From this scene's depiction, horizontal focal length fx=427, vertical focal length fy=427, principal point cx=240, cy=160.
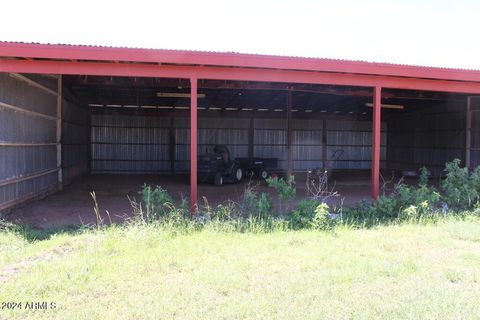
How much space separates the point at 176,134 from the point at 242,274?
13986mm

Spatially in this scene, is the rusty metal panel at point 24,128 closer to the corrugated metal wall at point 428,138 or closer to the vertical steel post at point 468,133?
the vertical steel post at point 468,133

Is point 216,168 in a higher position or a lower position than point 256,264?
higher

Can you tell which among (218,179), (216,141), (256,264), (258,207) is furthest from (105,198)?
(216,141)

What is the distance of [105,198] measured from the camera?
10.2 m

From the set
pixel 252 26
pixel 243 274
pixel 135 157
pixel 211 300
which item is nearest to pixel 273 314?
pixel 211 300

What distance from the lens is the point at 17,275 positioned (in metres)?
4.54

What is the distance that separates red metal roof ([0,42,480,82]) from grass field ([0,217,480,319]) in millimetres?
2810

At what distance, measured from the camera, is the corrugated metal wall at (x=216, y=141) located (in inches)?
698

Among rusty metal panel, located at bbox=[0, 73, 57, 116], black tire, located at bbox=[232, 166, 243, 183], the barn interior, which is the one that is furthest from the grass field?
black tire, located at bbox=[232, 166, 243, 183]

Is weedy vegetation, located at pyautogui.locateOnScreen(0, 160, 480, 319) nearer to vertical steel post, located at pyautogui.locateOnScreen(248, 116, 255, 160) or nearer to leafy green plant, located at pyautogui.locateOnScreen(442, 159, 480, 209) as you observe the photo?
leafy green plant, located at pyautogui.locateOnScreen(442, 159, 480, 209)

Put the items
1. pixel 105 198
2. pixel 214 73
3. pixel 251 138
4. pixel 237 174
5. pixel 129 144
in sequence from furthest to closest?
pixel 251 138
pixel 129 144
pixel 237 174
pixel 105 198
pixel 214 73

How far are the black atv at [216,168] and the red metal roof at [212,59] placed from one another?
20.8 ft

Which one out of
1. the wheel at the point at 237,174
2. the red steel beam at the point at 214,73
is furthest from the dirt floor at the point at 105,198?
the red steel beam at the point at 214,73

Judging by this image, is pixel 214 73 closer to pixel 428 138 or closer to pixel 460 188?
pixel 460 188
